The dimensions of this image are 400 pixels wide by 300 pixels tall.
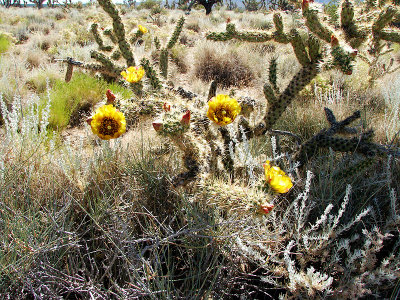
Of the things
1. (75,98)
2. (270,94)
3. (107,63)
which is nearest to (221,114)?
(270,94)

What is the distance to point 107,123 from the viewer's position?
1881mm

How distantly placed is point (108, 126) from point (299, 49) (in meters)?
2.07

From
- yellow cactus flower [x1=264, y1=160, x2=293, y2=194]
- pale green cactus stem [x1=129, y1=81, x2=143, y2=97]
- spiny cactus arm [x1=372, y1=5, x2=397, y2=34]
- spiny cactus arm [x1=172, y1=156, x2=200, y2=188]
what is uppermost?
spiny cactus arm [x1=372, y1=5, x2=397, y2=34]

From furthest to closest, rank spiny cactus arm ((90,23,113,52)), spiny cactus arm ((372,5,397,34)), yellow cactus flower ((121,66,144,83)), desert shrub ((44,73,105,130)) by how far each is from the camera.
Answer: spiny cactus arm ((90,23,113,52)), desert shrub ((44,73,105,130)), spiny cactus arm ((372,5,397,34)), yellow cactus flower ((121,66,144,83))

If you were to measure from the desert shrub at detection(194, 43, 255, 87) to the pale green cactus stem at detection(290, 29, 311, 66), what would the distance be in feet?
11.7

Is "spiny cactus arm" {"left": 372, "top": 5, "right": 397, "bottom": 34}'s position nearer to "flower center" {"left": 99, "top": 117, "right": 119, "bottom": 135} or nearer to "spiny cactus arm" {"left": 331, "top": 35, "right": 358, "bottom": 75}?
"spiny cactus arm" {"left": 331, "top": 35, "right": 358, "bottom": 75}

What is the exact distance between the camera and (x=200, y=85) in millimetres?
6102

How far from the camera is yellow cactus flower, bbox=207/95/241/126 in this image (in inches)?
74.9

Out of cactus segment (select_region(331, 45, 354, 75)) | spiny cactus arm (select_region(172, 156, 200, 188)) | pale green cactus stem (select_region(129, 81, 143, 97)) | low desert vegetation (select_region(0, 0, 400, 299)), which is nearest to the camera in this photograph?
low desert vegetation (select_region(0, 0, 400, 299))

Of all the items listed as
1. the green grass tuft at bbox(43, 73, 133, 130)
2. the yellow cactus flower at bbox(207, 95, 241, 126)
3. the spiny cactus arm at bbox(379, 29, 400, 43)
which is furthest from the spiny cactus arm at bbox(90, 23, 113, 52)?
the spiny cactus arm at bbox(379, 29, 400, 43)

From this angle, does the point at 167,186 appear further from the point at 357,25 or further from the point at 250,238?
the point at 357,25

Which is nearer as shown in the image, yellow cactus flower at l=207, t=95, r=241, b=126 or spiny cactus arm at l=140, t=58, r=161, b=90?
yellow cactus flower at l=207, t=95, r=241, b=126

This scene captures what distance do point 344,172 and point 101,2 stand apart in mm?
3088

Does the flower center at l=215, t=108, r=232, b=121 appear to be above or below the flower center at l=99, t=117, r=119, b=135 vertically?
above
